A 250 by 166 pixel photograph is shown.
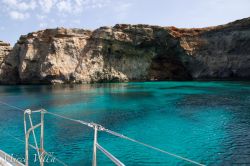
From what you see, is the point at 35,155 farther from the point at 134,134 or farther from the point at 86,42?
the point at 86,42

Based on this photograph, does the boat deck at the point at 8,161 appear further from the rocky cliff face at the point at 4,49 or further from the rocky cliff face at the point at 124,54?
the rocky cliff face at the point at 4,49

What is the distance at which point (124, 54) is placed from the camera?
344 ft

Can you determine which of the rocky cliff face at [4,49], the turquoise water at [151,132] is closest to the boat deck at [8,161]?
the turquoise water at [151,132]

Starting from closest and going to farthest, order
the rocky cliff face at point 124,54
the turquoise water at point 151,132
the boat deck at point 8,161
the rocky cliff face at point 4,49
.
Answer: the boat deck at point 8,161, the turquoise water at point 151,132, the rocky cliff face at point 124,54, the rocky cliff face at point 4,49

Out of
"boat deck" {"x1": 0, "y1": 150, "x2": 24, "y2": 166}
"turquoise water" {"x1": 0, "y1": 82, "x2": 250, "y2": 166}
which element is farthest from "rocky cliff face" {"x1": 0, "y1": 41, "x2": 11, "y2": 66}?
"boat deck" {"x1": 0, "y1": 150, "x2": 24, "y2": 166}

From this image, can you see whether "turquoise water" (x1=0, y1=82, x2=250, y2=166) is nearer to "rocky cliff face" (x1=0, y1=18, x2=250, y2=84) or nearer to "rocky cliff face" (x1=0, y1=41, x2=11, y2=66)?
"rocky cliff face" (x1=0, y1=18, x2=250, y2=84)

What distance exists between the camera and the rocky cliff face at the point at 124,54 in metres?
96.3

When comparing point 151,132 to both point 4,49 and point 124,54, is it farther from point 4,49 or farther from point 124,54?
point 4,49

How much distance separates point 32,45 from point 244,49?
6957 cm

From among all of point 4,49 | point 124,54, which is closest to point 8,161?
point 124,54

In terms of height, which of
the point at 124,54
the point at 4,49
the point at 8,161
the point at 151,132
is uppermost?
the point at 4,49

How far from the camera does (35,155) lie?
22.3 metres

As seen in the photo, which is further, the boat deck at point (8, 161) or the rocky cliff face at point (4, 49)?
the rocky cliff face at point (4, 49)

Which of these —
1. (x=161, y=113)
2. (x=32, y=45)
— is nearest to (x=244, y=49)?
(x=161, y=113)
